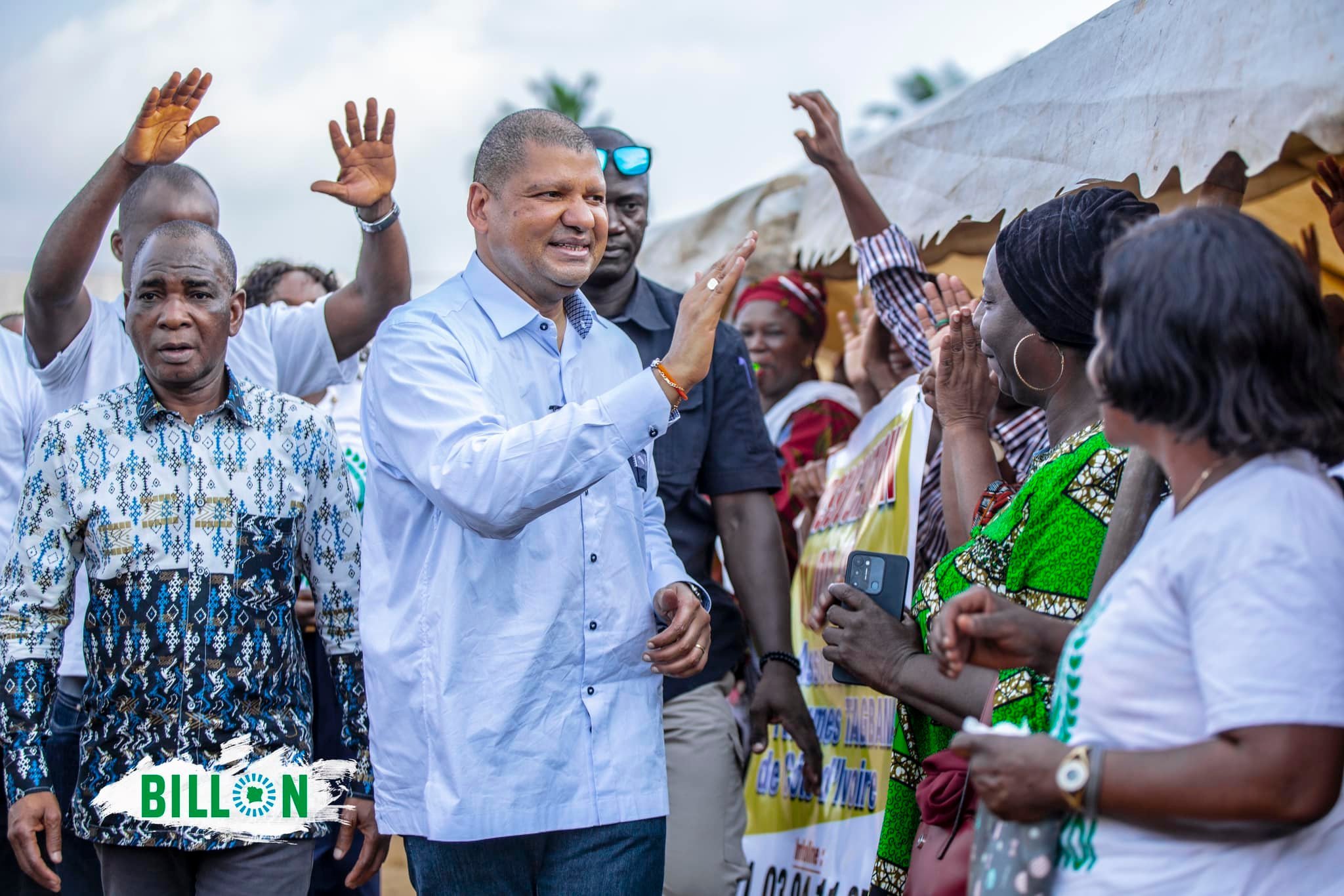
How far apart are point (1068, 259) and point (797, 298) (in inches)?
121

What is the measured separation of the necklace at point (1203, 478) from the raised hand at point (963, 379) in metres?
1.35

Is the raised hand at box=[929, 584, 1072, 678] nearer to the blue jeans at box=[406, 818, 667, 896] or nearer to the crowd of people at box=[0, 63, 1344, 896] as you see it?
the crowd of people at box=[0, 63, 1344, 896]

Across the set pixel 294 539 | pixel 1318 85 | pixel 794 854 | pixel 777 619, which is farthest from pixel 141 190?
pixel 1318 85

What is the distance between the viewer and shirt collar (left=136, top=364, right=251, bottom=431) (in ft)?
10.7

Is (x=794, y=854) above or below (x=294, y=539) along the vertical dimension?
below

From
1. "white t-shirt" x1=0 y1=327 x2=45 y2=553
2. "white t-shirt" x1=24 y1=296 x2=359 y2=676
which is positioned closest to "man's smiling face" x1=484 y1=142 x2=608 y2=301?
"white t-shirt" x1=24 y1=296 x2=359 y2=676

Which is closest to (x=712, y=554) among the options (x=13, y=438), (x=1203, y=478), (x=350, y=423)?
(x=350, y=423)

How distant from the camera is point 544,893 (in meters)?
2.83

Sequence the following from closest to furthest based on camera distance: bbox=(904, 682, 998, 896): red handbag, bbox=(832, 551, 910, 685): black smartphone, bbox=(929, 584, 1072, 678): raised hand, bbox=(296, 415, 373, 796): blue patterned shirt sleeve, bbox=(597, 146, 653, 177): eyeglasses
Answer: bbox=(929, 584, 1072, 678): raised hand < bbox=(904, 682, 998, 896): red handbag < bbox=(832, 551, 910, 685): black smartphone < bbox=(296, 415, 373, 796): blue patterned shirt sleeve < bbox=(597, 146, 653, 177): eyeglasses

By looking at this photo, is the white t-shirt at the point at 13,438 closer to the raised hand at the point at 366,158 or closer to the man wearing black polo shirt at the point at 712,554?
the raised hand at the point at 366,158

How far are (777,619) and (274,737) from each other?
1.57 meters

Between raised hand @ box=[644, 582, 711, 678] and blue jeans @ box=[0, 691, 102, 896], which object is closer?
raised hand @ box=[644, 582, 711, 678]

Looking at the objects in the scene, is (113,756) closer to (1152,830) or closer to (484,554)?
(484,554)

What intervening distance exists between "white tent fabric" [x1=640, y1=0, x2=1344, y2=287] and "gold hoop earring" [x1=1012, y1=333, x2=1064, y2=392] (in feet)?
1.88
